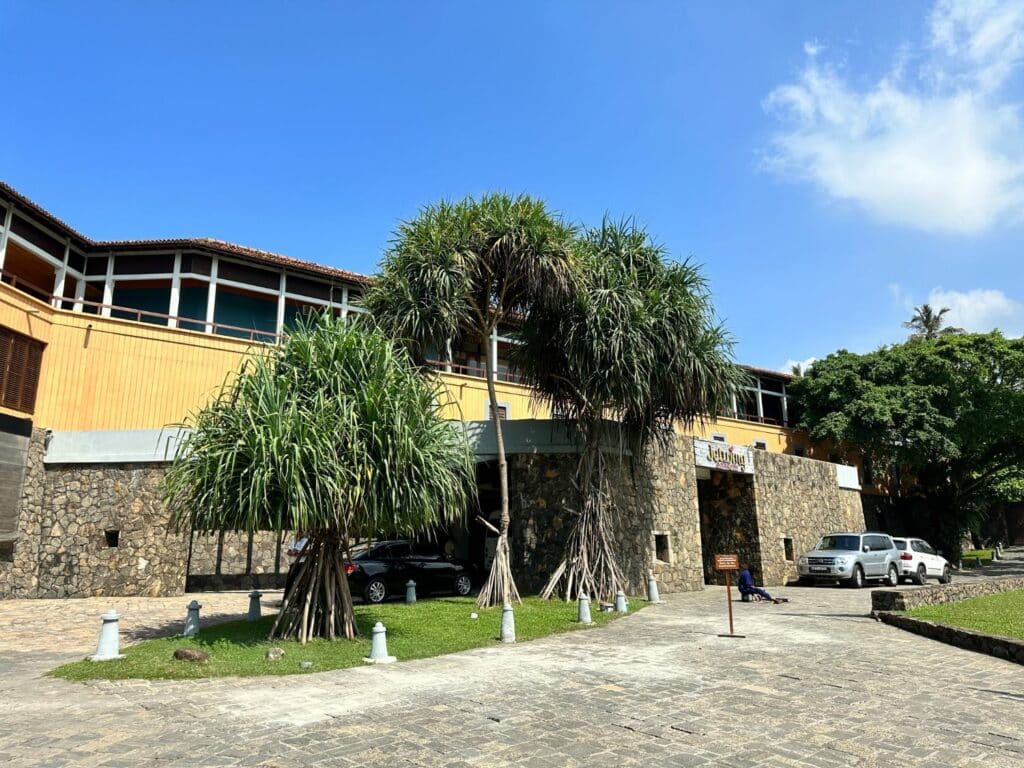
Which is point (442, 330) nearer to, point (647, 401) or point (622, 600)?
point (647, 401)

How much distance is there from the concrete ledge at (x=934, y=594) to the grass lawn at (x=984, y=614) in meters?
0.18

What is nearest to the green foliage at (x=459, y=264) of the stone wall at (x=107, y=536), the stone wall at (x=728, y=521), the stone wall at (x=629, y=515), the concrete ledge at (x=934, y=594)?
the stone wall at (x=629, y=515)

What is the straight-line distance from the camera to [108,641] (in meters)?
8.23

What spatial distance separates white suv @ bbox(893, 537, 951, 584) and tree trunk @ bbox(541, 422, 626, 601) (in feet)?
38.2

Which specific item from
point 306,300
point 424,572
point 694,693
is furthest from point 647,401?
point 306,300

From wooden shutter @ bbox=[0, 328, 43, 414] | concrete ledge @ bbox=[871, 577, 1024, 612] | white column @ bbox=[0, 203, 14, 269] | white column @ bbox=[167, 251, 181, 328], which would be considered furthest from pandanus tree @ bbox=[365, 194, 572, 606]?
white column @ bbox=[0, 203, 14, 269]

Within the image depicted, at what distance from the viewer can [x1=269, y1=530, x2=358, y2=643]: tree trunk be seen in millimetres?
9719

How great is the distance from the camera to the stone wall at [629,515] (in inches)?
642

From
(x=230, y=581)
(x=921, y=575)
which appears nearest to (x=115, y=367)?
(x=230, y=581)

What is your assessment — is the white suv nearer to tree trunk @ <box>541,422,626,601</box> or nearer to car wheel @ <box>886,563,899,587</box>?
car wheel @ <box>886,563,899,587</box>

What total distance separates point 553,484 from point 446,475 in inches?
272

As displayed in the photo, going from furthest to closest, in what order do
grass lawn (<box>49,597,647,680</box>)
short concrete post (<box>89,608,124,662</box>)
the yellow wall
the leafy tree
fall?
the leafy tree, the yellow wall, short concrete post (<box>89,608,124,662</box>), grass lawn (<box>49,597,647,680</box>)

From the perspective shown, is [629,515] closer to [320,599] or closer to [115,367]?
[320,599]

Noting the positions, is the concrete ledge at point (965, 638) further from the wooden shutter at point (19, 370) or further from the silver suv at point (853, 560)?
the wooden shutter at point (19, 370)
